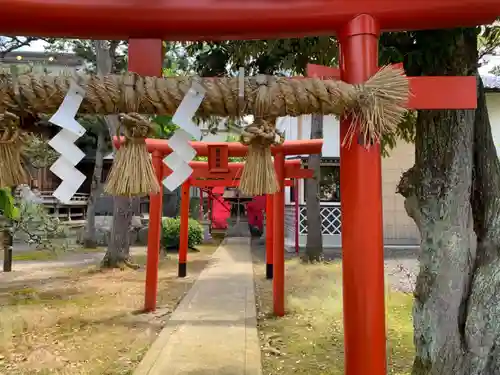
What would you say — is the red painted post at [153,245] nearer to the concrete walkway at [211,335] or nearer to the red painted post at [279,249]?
the concrete walkway at [211,335]

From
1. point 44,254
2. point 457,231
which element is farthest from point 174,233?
point 457,231

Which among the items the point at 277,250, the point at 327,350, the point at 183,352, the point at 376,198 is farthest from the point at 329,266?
the point at 376,198

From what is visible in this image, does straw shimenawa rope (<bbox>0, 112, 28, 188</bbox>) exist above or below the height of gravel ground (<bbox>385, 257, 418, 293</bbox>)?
above

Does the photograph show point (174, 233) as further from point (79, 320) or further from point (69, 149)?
point (69, 149)

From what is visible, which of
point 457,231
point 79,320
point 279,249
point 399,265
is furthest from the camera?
point 399,265

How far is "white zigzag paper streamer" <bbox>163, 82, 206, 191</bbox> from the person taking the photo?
1701mm

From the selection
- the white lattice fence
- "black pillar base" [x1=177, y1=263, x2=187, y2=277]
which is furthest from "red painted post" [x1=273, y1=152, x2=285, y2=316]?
the white lattice fence

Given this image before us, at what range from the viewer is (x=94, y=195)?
557 inches

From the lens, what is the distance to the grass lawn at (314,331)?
14.4ft

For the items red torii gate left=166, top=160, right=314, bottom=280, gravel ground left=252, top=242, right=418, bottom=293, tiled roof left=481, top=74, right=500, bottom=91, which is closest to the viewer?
red torii gate left=166, top=160, right=314, bottom=280

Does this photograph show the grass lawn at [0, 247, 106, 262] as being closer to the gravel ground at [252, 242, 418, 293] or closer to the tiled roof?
the gravel ground at [252, 242, 418, 293]

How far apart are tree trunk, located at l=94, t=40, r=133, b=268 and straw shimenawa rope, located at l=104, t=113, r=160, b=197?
355 inches

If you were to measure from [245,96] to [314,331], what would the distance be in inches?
177

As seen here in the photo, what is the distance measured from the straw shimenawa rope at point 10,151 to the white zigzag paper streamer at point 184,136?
58 centimetres
